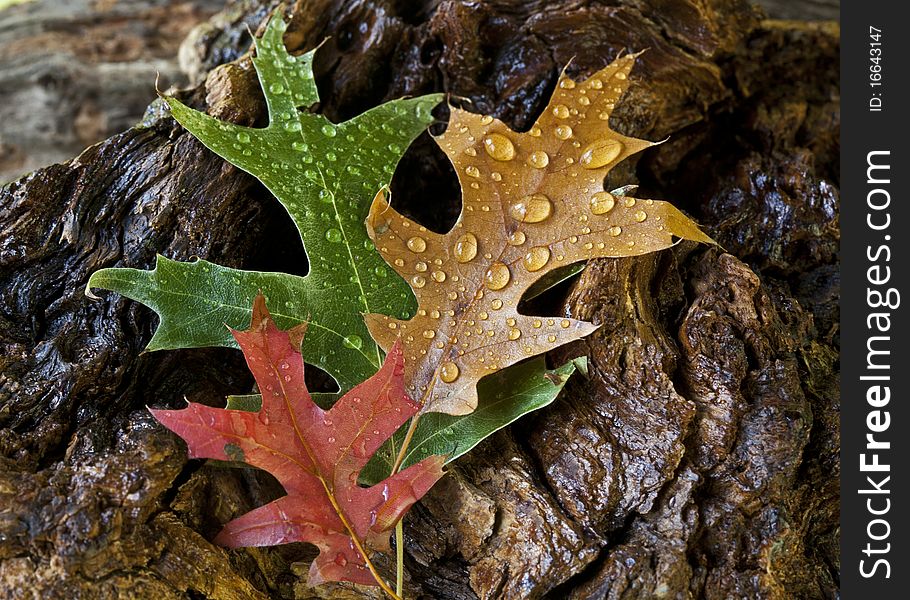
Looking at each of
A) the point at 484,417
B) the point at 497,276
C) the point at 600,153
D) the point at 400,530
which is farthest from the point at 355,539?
the point at 600,153

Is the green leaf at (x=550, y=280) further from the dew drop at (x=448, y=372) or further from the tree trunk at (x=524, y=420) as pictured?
the dew drop at (x=448, y=372)

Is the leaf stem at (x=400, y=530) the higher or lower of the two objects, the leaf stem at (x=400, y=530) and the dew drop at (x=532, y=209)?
the lower

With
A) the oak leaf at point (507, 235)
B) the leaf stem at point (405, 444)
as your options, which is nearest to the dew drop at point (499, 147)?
the oak leaf at point (507, 235)

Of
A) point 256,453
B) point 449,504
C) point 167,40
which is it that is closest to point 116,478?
point 256,453

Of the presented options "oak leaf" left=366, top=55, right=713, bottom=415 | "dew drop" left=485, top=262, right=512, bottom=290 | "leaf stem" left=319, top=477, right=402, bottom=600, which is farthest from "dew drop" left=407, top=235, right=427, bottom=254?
"leaf stem" left=319, top=477, right=402, bottom=600

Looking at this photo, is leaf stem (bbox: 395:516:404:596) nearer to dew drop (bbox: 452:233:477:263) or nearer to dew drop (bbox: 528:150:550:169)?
dew drop (bbox: 452:233:477:263)

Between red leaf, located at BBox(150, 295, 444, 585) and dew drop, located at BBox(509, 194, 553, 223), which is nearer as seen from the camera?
red leaf, located at BBox(150, 295, 444, 585)

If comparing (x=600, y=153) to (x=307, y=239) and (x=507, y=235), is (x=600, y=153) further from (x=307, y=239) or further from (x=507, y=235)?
(x=307, y=239)
